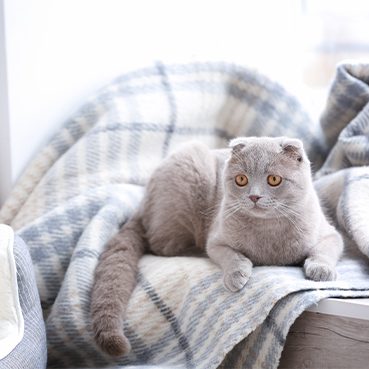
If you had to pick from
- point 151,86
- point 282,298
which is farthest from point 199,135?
point 282,298

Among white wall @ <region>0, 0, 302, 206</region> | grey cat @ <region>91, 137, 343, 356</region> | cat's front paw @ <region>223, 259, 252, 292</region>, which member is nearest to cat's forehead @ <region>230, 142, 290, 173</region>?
grey cat @ <region>91, 137, 343, 356</region>

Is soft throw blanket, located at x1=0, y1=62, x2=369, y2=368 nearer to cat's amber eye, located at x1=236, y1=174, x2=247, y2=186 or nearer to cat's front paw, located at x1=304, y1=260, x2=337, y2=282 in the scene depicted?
cat's front paw, located at x1=304, y1=260, x2=337, y2=282

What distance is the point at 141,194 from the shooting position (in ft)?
5.41

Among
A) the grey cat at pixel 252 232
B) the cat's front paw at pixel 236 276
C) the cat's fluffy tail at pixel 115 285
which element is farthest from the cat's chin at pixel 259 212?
the cat's fluffy tail at pixel 115 285

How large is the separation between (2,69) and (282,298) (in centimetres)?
113

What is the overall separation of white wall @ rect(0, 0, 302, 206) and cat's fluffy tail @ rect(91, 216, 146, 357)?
491mm

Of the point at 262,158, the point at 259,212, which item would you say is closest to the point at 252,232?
the point at 259,212

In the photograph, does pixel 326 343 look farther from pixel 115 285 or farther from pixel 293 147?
pixel 115 285

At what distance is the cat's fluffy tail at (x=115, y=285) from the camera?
42.7 inches

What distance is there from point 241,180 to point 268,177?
7 centimetres

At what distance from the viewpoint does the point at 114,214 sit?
1.48m

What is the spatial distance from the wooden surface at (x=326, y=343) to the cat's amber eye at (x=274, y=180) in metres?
0.31

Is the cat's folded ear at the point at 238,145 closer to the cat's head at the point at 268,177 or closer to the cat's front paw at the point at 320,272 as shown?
the cat's head at the point at 268,177

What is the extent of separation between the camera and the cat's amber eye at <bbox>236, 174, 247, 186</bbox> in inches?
43.6
